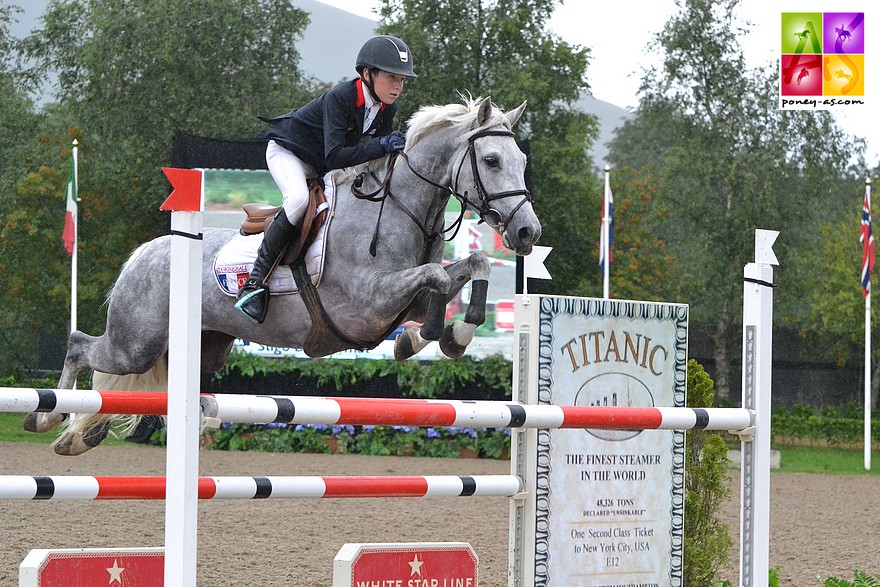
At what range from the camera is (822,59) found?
12.4 metres

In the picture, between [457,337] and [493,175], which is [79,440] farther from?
[493,175]

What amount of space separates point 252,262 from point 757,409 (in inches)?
72.2

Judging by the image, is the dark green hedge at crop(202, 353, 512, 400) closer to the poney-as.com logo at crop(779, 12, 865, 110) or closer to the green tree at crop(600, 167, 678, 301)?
the poney-as.com logo at crop(779, 12, 865, 110)

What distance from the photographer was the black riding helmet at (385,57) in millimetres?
3785

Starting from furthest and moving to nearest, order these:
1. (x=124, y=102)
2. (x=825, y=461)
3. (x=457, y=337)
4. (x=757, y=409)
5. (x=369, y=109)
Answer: (x=124, y=102), (x=825, y=461), (x=369, y=109), (x=457, y=337), (x=757, y=409)

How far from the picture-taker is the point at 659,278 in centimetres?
2361

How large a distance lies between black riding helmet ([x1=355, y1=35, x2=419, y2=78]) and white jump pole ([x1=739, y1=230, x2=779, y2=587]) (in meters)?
1.31

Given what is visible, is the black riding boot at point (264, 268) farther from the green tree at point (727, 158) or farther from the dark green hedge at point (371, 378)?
the green tree at point (727, 158)

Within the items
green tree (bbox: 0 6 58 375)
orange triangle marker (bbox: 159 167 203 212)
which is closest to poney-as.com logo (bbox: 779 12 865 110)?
orange triangle marker (bbox: 159 167 203 212)

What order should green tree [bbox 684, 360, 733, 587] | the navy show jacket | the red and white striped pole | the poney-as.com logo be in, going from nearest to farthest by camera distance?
the red and white striped pole, the navy show jacket, green tree [bbox 684, 360, 733, 587], the poney-as.com logo

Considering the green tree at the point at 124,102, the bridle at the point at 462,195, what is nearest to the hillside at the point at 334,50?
the green tree at the point at 124,102

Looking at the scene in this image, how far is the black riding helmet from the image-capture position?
3785 millimetres

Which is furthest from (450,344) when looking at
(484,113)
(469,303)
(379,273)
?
(484,113)

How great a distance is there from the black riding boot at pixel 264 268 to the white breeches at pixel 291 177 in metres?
0.04
